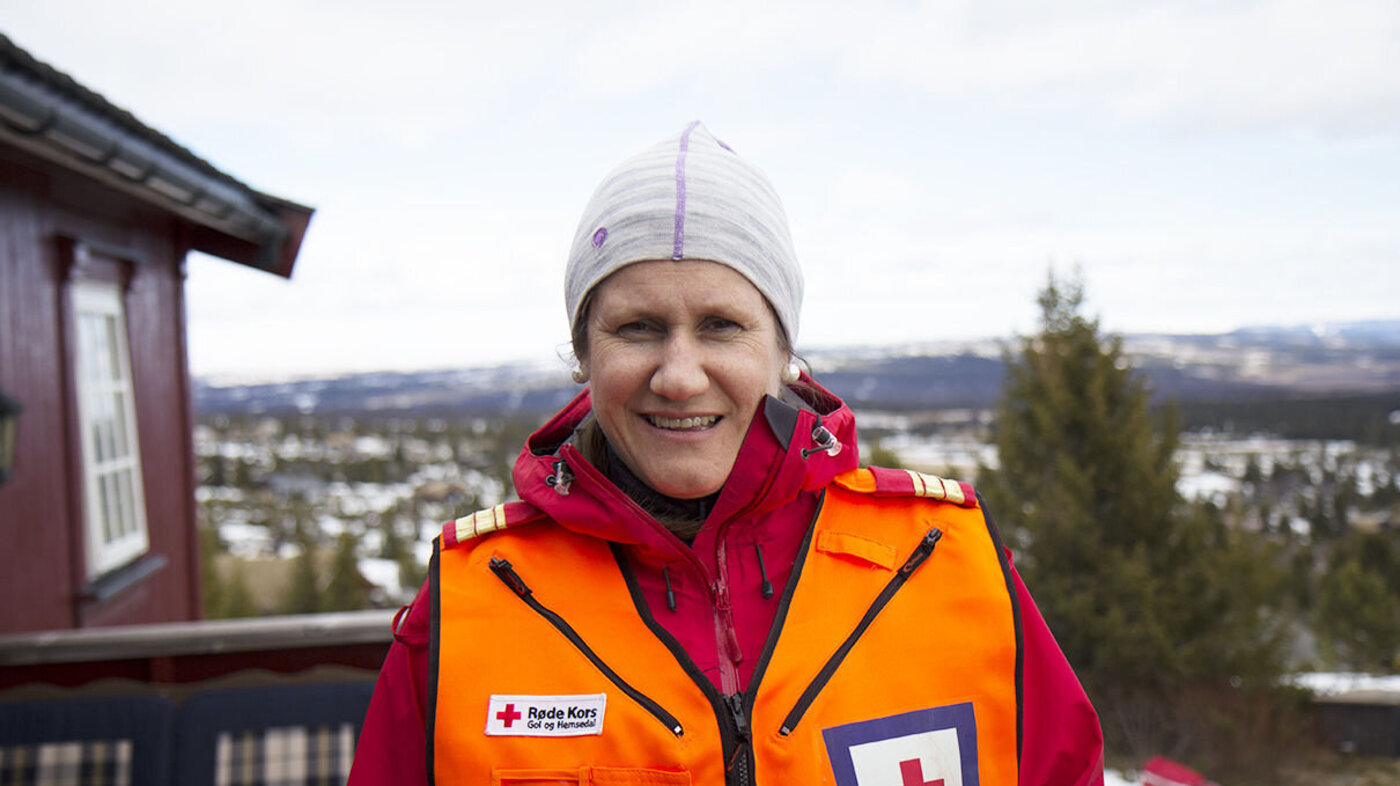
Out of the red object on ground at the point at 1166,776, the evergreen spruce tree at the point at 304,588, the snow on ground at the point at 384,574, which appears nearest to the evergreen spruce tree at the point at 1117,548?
the red object on ground at the point at 1166,776

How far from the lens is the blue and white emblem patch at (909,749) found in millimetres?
1379

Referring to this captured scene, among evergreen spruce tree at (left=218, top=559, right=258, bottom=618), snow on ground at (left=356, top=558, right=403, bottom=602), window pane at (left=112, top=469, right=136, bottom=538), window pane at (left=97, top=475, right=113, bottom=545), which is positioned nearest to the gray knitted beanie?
window pane at (left=97, top=475, right=113, bottom=545)

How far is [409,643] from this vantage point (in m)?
1.47

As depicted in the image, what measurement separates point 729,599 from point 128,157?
11.9 ft

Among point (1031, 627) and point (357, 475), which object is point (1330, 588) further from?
point (357, 475)

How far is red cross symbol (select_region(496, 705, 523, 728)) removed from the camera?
1.40 m

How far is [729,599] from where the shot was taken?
1458 millimetres

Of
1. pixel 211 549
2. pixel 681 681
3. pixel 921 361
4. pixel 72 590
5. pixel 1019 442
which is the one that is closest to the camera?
pixel 681 681

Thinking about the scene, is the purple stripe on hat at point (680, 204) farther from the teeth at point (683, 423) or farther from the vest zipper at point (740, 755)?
the vest zipper at point (740, 755)

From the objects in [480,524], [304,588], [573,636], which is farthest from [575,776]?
[304,588]

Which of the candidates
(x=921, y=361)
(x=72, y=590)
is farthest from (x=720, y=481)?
(x=921, y=361)

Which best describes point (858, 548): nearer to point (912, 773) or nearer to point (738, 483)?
point (738, 483)

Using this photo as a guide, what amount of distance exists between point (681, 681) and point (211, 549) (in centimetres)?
3374

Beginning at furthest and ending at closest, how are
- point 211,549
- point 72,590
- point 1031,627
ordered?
point 211,549 < point 72,590 < point 1031,627
